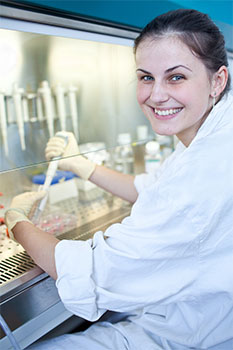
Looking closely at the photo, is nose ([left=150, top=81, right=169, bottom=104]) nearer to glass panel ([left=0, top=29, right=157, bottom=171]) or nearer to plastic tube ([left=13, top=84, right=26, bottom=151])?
glass panel ([left=0, top=29, right=157, bottom=171])

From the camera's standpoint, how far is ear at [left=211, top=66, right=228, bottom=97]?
35.1 inches

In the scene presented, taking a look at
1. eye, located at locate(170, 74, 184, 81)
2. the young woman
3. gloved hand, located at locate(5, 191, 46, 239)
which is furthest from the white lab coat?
gloved hand, located at locate(5, 191, 46, 239)

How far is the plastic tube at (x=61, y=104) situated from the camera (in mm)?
1604

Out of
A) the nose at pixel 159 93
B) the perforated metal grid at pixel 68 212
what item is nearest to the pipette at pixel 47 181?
the perforated metal grid at pixel 68 212

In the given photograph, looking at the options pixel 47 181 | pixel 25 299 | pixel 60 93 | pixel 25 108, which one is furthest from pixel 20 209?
pixel 60 93

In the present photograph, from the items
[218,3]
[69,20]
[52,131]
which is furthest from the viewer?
Result: [52,131]

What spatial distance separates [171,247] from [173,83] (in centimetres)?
44

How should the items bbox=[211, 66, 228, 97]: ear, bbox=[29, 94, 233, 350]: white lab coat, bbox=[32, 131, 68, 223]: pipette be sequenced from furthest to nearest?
1. bbox=[32, 131, 68, 223]: pipette
2. bbox=[211, 66, 228, 97]: ear
3. bbox=[29, 94, 233, 350]: white lab coat

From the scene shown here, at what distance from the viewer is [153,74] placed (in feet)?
2.84

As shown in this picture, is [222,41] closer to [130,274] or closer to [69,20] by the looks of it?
[69,20]

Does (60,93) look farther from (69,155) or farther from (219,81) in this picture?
(219,81)

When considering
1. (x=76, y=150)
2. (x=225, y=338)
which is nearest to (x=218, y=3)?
(x=76, y=150)

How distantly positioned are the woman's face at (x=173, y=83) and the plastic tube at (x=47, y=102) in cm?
75

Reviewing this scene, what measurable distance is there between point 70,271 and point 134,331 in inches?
12.7
